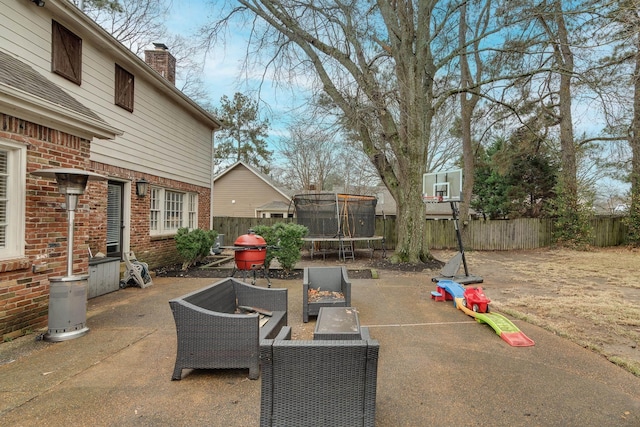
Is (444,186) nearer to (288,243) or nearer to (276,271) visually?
(288,243)

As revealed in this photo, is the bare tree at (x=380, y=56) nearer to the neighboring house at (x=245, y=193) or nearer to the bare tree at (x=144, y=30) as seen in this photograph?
the bare tree at (x=144, y=30)

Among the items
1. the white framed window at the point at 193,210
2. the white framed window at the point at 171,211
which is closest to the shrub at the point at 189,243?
the white framed window at the point at 171,211

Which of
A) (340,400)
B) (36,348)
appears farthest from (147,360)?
(340,400)

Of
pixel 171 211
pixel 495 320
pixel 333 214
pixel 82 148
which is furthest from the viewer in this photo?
pixel 333 214

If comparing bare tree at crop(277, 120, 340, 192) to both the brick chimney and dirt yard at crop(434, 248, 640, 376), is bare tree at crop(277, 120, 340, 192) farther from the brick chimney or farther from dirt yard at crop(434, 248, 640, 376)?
dirt yard at crop(434, 248, 640, 376)

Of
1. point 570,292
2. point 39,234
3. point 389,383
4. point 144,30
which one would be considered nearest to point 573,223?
point 570,292

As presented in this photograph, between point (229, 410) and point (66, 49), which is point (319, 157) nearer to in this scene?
point (66, 49)

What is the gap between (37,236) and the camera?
425 cm

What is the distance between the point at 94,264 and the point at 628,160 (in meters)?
21.0

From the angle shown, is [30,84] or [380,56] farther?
[380,56]

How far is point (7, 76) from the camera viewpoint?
12.6ft

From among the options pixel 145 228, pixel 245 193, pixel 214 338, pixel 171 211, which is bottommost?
pixel 214 338

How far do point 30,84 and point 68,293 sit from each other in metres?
2.54

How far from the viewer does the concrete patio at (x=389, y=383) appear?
249 cm
